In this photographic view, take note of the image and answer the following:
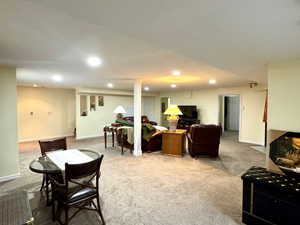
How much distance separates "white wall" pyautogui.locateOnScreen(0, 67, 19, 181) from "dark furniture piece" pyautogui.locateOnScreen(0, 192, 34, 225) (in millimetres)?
2032

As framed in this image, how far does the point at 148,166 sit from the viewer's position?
4.06 meters

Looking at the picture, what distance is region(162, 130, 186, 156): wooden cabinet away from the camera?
4.80 meters

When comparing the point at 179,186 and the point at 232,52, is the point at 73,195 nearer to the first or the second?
the point at 179,186

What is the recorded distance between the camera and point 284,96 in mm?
2211

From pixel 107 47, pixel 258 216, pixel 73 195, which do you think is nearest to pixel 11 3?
pixel 107 47

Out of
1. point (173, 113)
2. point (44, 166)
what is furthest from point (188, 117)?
point (44, 166)

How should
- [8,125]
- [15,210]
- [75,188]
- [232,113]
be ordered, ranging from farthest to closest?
[232,113] < [8,125] < [75,188] < [15,210]

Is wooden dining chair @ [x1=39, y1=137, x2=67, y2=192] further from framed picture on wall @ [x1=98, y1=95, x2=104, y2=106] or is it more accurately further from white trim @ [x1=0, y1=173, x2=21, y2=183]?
framed picture on wall @ [x1=98, y1=95, x2=104, y2=106]

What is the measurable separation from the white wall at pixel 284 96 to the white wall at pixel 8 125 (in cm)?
448

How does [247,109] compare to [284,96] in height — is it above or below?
below

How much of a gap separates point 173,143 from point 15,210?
3.80 metres

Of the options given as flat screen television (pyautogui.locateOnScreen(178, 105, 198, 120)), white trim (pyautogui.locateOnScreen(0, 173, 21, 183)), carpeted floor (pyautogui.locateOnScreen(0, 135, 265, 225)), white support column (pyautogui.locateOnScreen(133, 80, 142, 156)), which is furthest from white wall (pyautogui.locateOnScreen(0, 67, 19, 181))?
flat screen television (pyautogui.locateOnScreen(178, 105, 198, 120))

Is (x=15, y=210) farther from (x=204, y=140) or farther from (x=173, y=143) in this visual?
(x=204, y=140)

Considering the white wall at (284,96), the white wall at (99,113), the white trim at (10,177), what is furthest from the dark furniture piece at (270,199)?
the white wall at (99,113)
